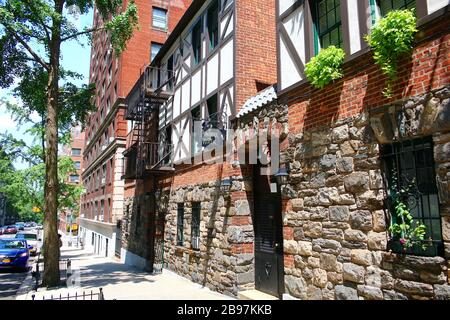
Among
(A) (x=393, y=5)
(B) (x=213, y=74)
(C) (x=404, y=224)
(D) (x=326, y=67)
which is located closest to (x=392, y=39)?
(A) (x=393, y=5)

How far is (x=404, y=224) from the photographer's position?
471 centimetres

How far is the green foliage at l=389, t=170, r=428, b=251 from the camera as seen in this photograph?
4590 millimetres

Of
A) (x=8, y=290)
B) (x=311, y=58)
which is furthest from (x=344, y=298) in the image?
(x=8, y=290)

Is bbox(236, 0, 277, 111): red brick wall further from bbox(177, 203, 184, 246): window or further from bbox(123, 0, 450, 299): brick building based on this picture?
bbox(177, 203, 184, 246): window

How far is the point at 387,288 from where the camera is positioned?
493cm

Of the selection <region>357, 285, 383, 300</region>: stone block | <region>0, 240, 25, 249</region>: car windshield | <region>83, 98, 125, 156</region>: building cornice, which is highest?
<region>83, 98, 125, 156</region>: building cornice

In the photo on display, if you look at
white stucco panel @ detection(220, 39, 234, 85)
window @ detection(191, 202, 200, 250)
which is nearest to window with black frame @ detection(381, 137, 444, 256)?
white stucco panel @ detection(220, 39, 234, 85)

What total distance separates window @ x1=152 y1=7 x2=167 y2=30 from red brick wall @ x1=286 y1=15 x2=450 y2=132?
2229cm

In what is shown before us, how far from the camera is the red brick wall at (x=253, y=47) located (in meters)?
9.69

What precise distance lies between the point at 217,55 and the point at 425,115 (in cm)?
746

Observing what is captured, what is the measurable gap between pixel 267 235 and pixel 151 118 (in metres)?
10.8

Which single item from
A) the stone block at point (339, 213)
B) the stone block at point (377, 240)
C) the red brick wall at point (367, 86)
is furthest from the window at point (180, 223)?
the stone block at point (377, 240)

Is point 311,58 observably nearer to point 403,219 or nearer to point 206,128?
point 403,219

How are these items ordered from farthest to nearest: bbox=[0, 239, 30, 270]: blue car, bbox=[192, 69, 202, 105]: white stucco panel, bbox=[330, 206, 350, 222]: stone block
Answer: bbox=[0, 239, 30, 270]: blue car < bbox=[192, 69, 202, 105]: white stucco panel < bbox=[330, 206, 350, 222]: stone block
